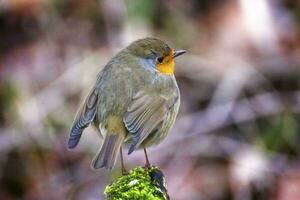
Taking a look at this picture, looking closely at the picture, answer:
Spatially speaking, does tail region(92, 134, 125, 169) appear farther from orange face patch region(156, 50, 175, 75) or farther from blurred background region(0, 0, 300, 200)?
blurred background region(0, 0, 300, 200)

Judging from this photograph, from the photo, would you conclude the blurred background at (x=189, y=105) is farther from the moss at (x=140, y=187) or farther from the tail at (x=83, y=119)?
the moss at (x=140, y=187)

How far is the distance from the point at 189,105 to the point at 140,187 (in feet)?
12.9

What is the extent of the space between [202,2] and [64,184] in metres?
2.35

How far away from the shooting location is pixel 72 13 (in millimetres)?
8820

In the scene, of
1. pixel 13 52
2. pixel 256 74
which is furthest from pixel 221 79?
pixel 13 52

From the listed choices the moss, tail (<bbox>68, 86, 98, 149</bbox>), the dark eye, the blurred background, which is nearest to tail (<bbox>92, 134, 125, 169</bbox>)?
tail (<bbox>68, 86, 98, 149</bbox>)

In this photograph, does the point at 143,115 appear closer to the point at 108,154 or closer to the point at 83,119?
the point at 83,119

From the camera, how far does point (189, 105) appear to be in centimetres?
773

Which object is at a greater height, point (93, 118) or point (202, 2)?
point (202, 2)

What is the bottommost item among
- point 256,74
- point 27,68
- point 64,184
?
point 64,184

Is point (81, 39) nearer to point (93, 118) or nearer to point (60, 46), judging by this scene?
point (60, 46)

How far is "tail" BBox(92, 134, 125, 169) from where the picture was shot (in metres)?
4.58

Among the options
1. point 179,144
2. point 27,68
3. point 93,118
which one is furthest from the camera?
point 27,68

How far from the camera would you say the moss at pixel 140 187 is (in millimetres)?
3734
